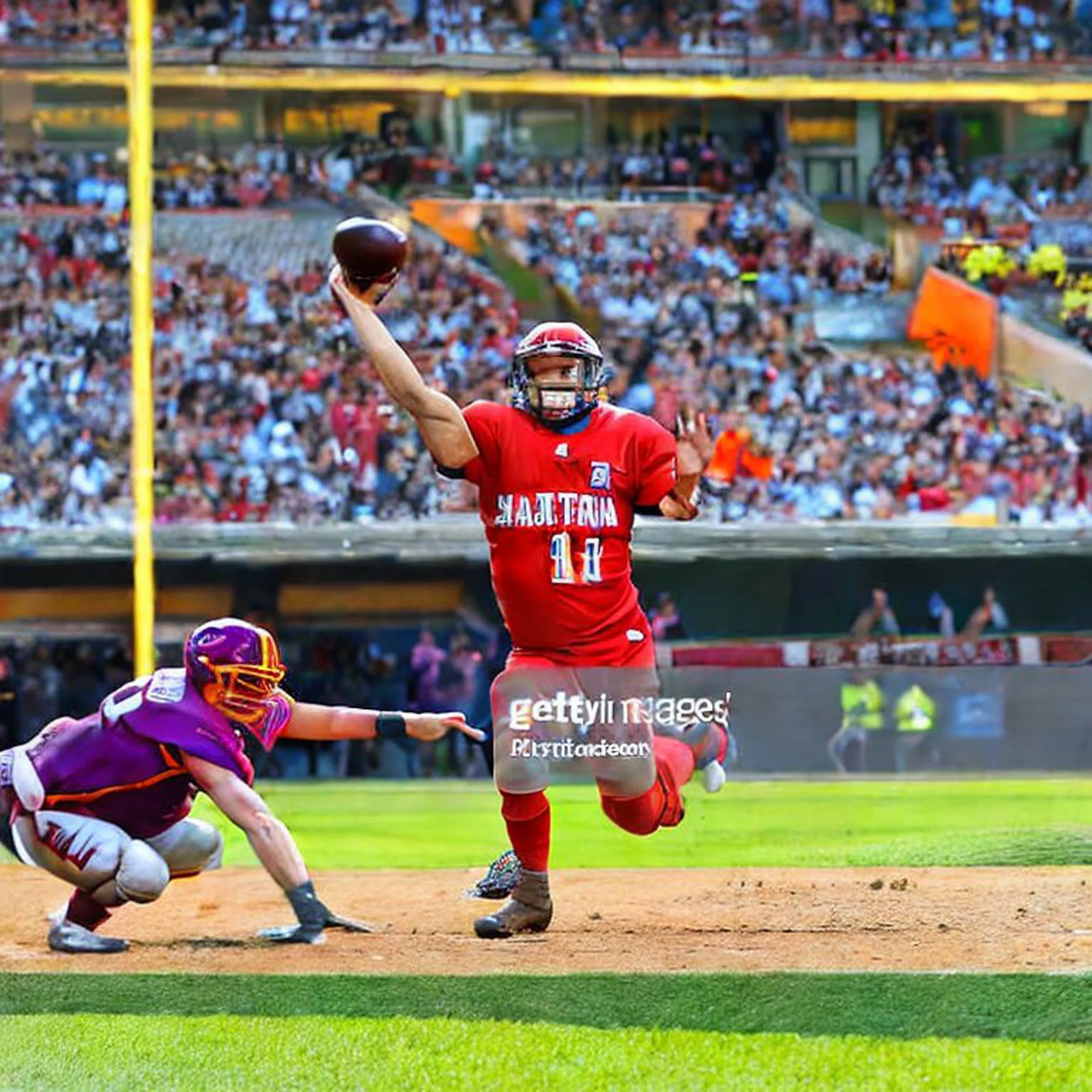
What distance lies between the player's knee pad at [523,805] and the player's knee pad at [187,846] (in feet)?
2.88

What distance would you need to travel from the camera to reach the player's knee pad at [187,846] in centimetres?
641

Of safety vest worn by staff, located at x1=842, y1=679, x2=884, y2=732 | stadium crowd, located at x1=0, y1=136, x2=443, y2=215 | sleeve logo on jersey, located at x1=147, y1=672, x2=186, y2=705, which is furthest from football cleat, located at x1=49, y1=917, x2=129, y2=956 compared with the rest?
stadium crowd, located at x1=0, y1=136, x2=443, y2=215

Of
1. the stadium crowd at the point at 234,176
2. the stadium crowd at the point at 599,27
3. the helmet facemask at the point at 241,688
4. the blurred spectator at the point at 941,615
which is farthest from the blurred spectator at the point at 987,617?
the helmet facemask at the point at 241,688

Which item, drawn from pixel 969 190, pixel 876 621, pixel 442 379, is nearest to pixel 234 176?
pixel 442 379

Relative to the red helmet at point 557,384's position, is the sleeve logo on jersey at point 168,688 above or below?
below

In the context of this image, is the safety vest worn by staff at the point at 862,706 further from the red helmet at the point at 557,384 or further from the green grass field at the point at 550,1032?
the green grass field at the point at 550,1032

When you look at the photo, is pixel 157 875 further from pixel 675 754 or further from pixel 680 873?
pixel 680 873

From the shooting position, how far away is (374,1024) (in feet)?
18.3

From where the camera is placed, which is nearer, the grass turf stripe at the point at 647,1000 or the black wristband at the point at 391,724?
the grass turf stripe at the point at 647,1000

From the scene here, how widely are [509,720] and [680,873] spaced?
6.92 ft

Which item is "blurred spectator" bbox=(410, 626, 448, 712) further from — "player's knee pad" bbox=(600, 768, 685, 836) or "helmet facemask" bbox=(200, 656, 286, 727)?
"helmet facemask" bbox=(200, 656, 286, 727)

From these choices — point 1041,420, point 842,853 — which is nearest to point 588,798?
point 842,853

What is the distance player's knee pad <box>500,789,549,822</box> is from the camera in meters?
6.54

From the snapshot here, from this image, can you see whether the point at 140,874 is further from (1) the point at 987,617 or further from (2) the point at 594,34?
(2) the point at 594,34
